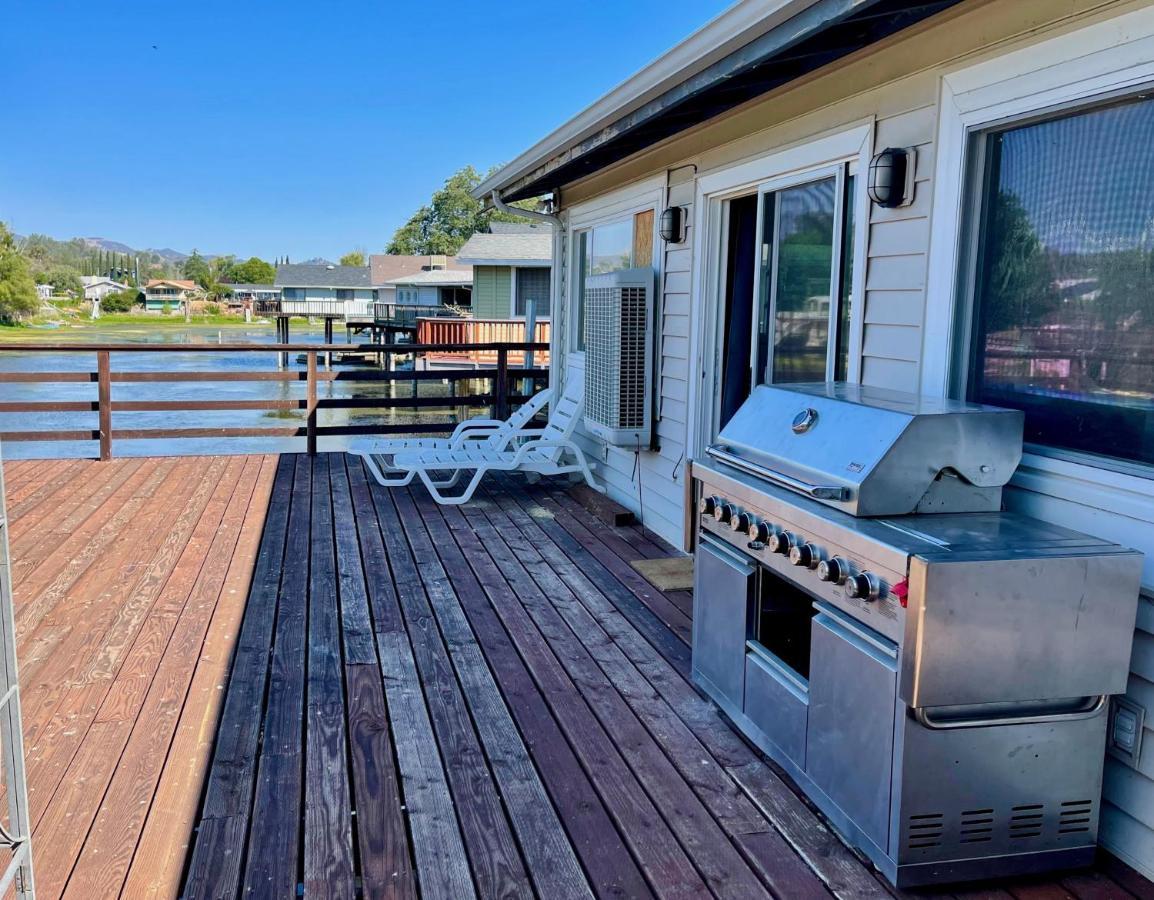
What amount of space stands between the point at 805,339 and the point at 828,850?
2127 mm

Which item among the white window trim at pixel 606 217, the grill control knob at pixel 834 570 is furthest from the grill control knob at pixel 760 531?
the white window trim at pixel 606 217

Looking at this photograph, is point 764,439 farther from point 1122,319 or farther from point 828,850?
point 828,850

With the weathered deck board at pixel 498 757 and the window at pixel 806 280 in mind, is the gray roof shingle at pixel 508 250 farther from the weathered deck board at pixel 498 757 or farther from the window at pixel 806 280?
the weathered deck board at pixel 498 757

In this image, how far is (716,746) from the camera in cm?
258

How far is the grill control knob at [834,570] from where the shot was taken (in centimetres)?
206

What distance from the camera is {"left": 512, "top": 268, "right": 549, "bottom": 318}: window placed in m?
26.2

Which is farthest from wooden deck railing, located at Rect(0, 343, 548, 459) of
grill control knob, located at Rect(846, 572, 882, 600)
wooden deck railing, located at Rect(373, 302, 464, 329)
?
wooden deck railing, located at Rect(373, 302, 464, 329)

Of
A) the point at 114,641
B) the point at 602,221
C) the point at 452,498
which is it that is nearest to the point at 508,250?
the point at 602,221

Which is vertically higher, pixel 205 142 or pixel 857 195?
pixel 205 142

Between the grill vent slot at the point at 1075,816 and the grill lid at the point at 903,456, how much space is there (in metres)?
0.66

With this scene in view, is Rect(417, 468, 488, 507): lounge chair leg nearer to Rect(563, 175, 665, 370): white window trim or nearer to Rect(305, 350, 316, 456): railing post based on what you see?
Rect(563, 175, 665, 370): white window trim

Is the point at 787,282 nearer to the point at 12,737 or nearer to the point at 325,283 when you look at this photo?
the point at 12,737

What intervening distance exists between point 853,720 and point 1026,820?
387 mm

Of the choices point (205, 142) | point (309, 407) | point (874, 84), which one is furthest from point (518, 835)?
point (205, 142)
